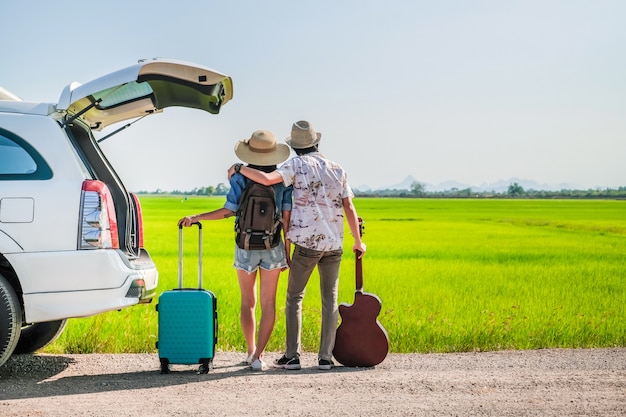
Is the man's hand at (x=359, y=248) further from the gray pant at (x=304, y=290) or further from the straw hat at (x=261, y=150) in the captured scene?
the straw hat at (x=261, y=150)

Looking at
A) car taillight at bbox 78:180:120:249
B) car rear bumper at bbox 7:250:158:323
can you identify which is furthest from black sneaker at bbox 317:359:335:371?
car taillight at bbox 78:180:120:249

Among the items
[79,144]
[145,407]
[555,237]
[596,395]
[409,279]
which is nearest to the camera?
[145,407]

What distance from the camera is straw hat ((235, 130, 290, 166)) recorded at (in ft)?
22.7

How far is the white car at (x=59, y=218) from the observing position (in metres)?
6.14

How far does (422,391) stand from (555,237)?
24545mm

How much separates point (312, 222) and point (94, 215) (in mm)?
1736

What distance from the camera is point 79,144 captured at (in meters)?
6.76

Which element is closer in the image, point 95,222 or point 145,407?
point 145,407

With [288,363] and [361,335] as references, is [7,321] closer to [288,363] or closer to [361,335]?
[288,363]

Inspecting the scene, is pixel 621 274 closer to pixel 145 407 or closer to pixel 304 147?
pixel 304 147

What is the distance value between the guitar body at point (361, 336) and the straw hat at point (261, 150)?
4.34ft

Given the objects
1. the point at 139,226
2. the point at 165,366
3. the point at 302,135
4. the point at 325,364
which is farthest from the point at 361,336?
the point at 139,226

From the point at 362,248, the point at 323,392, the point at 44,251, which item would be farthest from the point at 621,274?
the point at 44,251

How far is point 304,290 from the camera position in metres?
7.02
